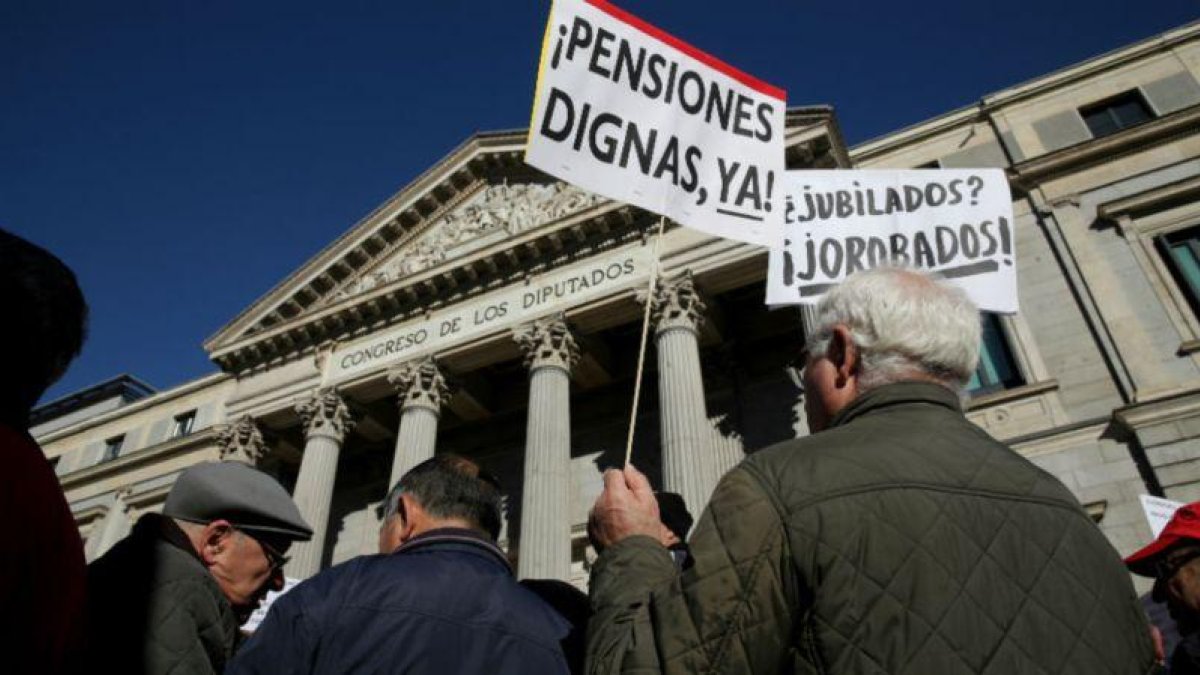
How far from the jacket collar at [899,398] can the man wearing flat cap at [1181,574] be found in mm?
2273

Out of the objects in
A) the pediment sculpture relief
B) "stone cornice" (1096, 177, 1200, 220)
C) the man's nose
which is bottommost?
the man's nose

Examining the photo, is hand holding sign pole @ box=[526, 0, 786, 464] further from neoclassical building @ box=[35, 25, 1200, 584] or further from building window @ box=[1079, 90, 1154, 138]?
building window @ box=[1079, 90, 1154, 138]

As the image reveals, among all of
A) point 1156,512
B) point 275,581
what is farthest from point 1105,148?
point 275,581

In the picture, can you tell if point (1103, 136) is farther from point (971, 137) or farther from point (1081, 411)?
point (1081, 411)

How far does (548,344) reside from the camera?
1576cm

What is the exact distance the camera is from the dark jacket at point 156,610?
2.16 m

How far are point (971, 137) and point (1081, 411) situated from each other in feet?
25.2

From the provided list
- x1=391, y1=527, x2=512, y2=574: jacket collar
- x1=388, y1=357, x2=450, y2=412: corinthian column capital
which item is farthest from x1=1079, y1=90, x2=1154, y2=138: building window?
x1=391, y1=527, x2=512, y2=574: jacket collar

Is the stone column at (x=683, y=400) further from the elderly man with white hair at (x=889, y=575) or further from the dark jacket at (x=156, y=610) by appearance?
the elderly man with white hair at (x=889, y=575)

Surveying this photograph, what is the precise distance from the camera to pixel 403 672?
6.95 ft

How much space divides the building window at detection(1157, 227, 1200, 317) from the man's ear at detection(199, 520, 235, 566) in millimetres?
15262

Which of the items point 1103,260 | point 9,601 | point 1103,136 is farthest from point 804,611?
→ point 1103,136

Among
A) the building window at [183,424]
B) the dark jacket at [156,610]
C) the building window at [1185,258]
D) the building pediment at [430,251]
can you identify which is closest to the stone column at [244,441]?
the building pediment at [430,251]

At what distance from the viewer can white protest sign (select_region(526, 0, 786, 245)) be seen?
16.5ft
